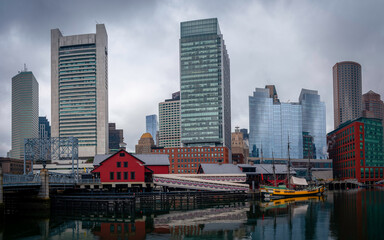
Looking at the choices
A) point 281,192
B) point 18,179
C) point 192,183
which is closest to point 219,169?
point 281,192

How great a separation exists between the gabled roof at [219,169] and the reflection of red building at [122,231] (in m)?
55.5

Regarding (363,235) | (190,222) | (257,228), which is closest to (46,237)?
(190,222)

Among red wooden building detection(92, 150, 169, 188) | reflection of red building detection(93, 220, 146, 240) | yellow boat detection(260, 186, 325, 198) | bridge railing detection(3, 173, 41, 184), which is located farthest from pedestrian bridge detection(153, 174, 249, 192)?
reflection of red building detection(93, 220, 146, 240)

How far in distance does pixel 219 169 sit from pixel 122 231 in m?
66.0

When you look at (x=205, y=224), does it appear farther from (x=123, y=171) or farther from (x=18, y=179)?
(x=123, y=171)

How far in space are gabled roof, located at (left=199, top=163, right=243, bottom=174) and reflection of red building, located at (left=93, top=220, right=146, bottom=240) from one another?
55.5m

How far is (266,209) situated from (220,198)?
732 inches

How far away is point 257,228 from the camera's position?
5344 centimetres

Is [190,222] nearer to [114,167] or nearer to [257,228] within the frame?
[257,228]

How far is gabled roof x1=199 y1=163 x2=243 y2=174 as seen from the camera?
114312 millimetres

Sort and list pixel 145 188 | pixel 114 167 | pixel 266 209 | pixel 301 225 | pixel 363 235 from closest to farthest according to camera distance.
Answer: pixel 363 235 → pixel 301 225 → pixel 266 209 → pixel 114 167 → pixel 145 188

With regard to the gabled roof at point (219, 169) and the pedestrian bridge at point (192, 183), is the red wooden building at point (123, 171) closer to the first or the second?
the pedestrian bridge at point (192, 183)

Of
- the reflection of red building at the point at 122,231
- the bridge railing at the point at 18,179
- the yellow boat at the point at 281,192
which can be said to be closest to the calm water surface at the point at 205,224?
the reflection of red building at the point at 122,231

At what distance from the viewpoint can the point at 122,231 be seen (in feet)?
173
